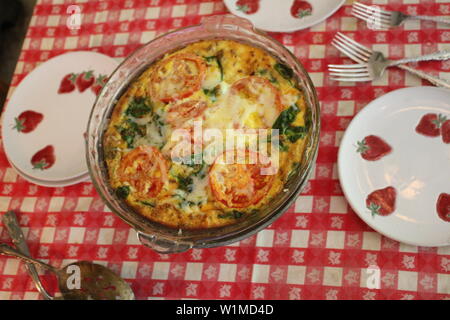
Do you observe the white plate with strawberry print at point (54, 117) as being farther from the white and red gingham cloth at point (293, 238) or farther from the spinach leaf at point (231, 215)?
the spinach leaf at point (231, 215)

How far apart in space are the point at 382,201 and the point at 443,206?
149mm

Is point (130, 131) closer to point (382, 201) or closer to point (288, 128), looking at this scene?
point (288, 128)

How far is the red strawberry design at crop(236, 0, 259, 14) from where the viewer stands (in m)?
1.62

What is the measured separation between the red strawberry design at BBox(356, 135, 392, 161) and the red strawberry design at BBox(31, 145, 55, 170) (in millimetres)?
968

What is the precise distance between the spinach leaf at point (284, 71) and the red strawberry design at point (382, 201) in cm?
40

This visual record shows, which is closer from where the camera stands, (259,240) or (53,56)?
(259,240)

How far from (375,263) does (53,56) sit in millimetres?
1348

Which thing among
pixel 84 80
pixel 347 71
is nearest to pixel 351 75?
pixel 347 71

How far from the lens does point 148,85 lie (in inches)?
56.8

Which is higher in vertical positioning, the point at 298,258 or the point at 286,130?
the point at 286,130

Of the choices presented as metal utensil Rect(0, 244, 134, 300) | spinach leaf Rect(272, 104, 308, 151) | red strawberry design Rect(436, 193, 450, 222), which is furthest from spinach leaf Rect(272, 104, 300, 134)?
metal utensil Rect(0, 244, 134, 300)

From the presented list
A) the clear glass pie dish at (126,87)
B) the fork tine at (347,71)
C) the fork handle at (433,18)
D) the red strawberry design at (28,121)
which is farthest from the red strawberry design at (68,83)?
the fork handle at (433,18)

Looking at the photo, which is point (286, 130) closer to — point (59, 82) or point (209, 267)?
point (209, 267)
